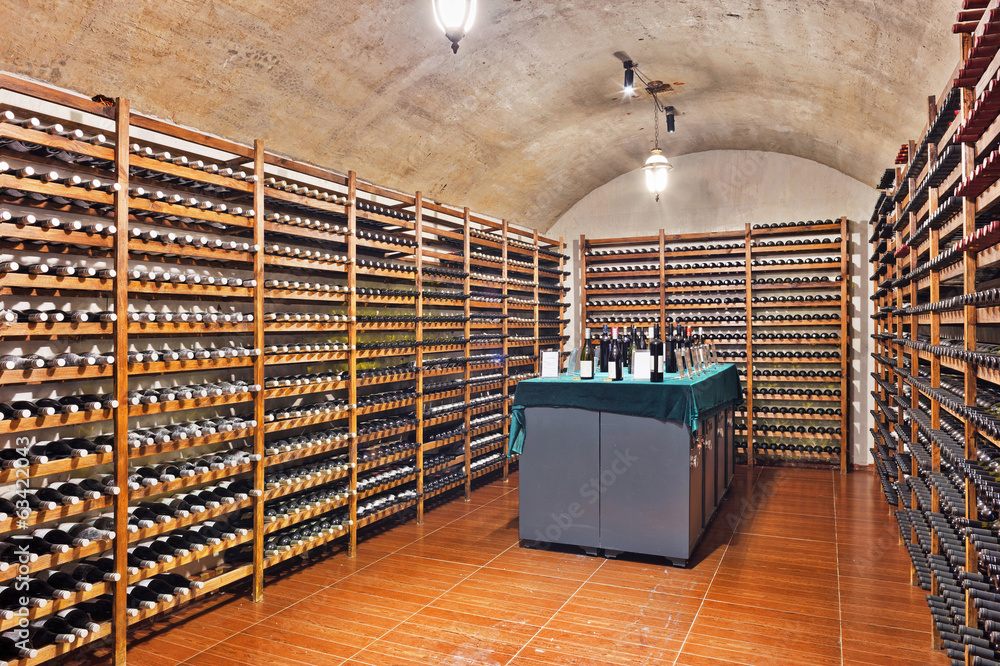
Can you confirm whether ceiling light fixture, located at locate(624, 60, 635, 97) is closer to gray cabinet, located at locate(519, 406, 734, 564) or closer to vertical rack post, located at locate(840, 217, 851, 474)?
gray cabinet, located at locate(519, 406, 734, 564)

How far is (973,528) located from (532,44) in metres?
4.31

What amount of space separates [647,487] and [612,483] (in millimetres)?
237

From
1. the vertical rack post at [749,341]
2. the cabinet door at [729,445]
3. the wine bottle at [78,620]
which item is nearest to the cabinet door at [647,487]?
the cabinet door at [729,445]

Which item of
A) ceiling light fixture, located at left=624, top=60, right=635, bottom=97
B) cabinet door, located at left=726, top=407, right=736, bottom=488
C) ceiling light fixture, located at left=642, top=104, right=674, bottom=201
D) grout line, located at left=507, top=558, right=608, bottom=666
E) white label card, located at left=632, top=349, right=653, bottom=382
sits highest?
ceiling light fixture, located at left=624, top=60, right=635, bottom=97

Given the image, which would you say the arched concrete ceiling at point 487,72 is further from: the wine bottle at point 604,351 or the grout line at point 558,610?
the grout line at point 558,610

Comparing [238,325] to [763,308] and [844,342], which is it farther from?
[844,342]

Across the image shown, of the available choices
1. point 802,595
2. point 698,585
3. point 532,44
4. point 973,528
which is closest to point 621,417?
point 698,585

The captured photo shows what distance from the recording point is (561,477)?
4.80 m

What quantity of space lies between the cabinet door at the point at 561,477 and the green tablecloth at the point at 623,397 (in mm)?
71

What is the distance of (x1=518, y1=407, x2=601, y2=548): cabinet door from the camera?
471 cm

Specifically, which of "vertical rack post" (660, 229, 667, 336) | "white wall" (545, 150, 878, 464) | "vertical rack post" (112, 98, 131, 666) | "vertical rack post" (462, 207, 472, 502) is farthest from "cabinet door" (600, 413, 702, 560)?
"white wall" (545, 150, 878, 464)

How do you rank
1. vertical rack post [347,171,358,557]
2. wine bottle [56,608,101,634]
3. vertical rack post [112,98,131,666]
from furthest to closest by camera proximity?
vertical rack post [347,171,358,557]
vertical rack post [112,98,131,666]
wine bottle [56,608,101,634]

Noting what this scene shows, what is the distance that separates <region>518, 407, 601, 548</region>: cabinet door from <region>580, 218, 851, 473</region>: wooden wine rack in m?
3.66

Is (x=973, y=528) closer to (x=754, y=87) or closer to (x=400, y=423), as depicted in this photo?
(x=400, y=423)
